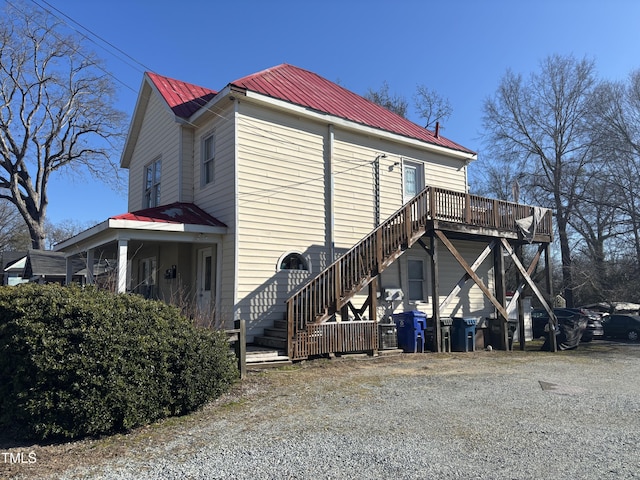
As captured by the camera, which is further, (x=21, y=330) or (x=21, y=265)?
(x=21, y=265)

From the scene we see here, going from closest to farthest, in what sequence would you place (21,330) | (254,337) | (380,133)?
(21,330) → (254,337) → (380,133)

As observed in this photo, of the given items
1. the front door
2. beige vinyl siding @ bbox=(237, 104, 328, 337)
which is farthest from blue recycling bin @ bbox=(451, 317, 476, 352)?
the front door

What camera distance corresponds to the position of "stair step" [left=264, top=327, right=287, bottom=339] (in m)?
10.8

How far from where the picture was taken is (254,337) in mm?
11258

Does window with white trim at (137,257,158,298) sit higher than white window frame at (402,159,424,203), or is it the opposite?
white window frame at (402,159,424,203)

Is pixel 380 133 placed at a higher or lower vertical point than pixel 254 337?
higher

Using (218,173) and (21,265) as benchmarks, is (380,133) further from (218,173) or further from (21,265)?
(21,265)

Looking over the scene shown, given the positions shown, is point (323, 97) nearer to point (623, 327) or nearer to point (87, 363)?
point (87, 363)

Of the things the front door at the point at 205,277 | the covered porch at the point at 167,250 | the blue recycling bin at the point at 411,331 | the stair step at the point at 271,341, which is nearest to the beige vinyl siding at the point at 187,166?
the covered porch at the point at 167,250

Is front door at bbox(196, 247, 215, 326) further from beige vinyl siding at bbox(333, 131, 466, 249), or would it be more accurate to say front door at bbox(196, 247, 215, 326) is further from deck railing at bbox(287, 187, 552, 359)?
beige vinyl siding at bbox(333, 131, 466, 249)

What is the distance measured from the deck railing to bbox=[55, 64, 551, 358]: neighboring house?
0.03m

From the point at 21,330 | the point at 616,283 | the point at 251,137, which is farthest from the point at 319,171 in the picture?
the point at 616,283

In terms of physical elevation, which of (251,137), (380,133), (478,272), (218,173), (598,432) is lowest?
(598,432)

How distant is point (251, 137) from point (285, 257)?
318 centimetres
